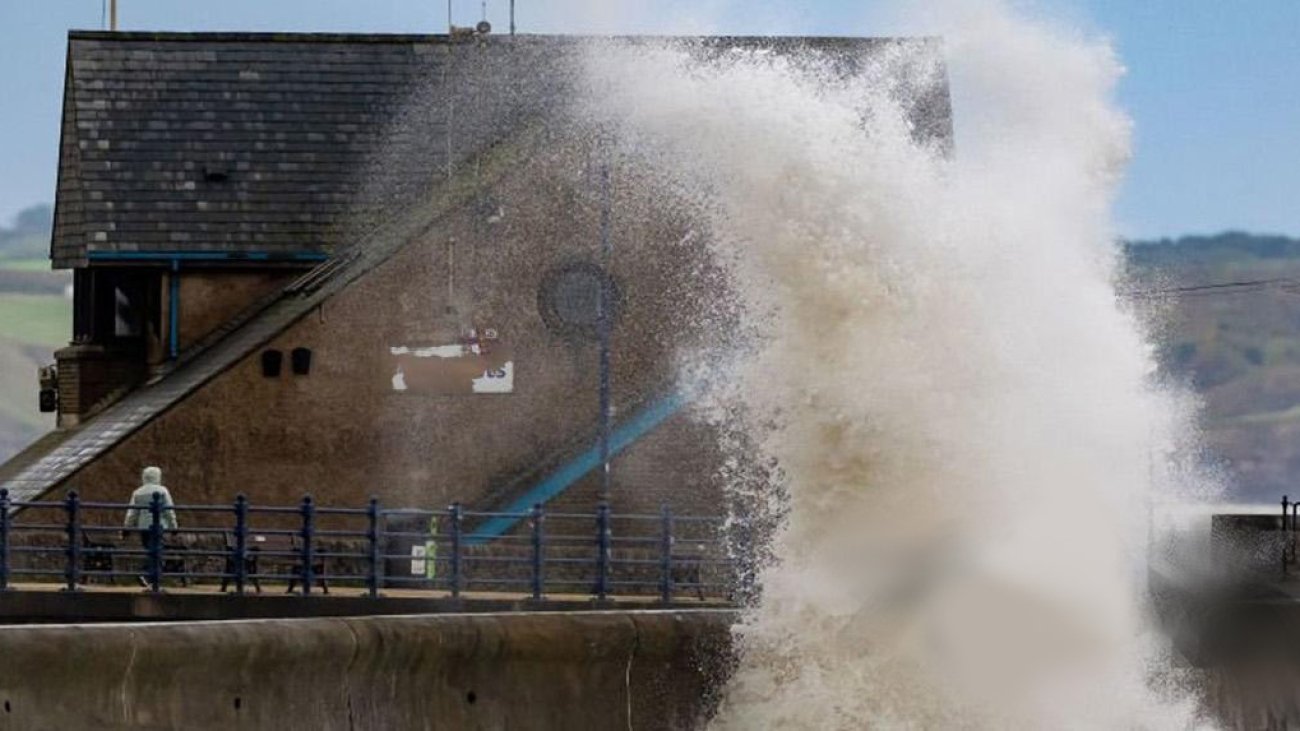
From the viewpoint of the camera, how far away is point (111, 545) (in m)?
37.5

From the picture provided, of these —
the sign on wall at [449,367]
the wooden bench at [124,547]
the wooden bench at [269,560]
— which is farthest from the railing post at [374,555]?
the sign on wall at [449,367]

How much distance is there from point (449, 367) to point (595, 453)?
6.93 feet

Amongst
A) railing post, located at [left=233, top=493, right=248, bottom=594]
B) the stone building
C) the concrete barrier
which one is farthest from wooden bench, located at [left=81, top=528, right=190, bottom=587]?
the concrete barrier

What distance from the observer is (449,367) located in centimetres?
4278

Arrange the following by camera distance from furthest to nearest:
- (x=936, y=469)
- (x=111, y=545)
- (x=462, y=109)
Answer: (x=462, y=109) < (x=111, y=545) < (x=936, y=469)

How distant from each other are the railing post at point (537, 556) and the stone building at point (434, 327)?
8079 millimetres

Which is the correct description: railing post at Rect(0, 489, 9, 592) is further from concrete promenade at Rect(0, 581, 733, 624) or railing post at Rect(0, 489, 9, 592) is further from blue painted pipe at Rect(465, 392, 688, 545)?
blue painted pipe at Rect(465, 392, 688, 545)

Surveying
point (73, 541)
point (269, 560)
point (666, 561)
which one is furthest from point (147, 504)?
point (269, 560)

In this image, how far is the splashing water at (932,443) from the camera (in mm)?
26500

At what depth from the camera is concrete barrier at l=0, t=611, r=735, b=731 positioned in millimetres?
21609

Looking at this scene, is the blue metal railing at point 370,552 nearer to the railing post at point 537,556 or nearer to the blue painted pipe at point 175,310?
the railing post at point 537,556

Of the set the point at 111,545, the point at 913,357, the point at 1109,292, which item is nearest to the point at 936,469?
the point at 913,357

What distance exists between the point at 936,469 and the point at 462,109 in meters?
20.2

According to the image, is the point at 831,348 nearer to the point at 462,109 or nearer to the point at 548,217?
the point at 548,217
